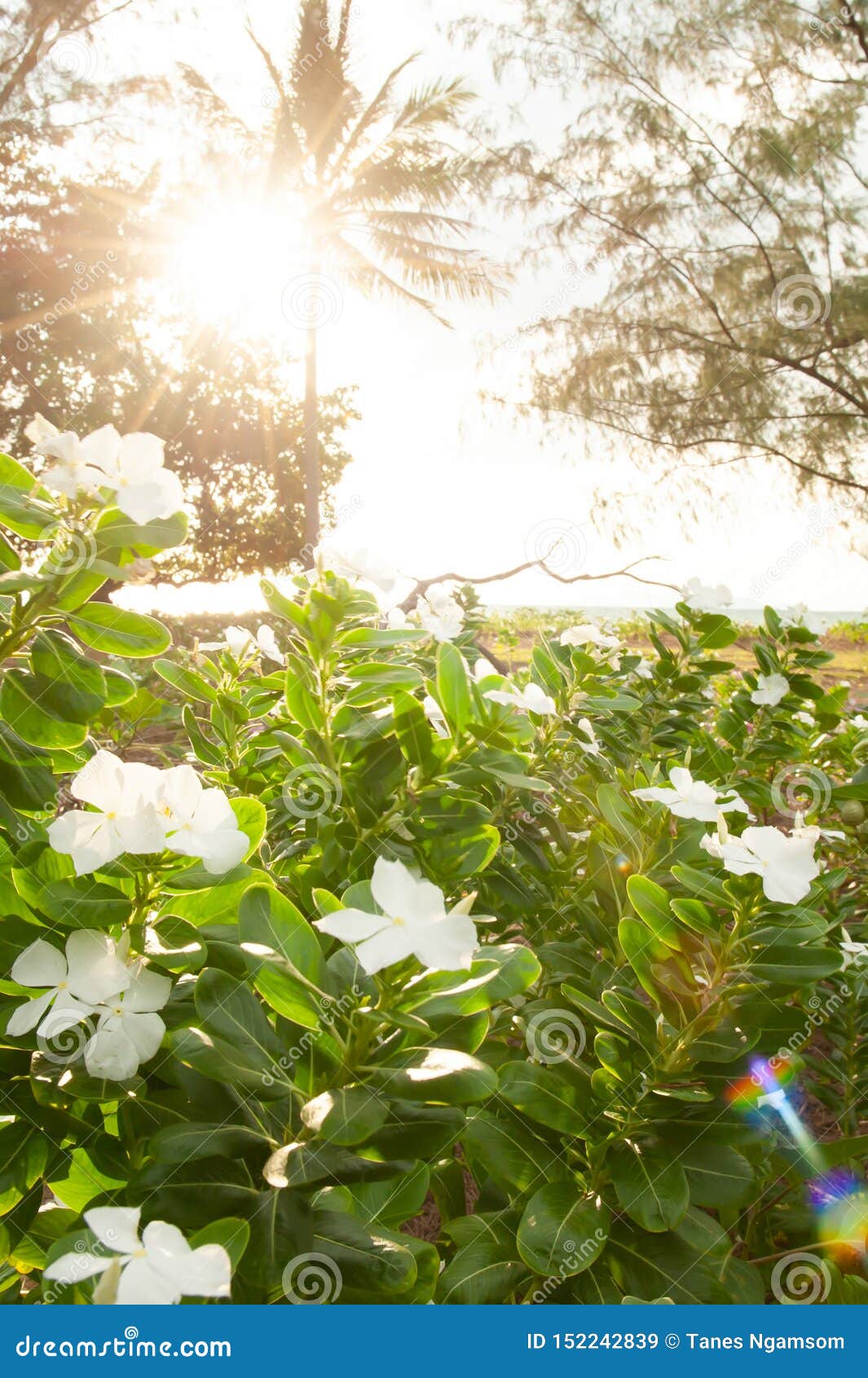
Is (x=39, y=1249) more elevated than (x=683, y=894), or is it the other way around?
(x=683, y=894)

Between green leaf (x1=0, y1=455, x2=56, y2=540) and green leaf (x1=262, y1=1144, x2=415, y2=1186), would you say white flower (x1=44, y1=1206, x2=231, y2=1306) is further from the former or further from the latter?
green leaf (x1=0, y1=455, x2=56, y2=540)

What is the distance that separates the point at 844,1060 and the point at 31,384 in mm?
12200

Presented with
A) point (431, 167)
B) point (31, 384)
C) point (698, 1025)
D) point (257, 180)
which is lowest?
point (31, 384)

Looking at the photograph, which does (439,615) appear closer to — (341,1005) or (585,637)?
Result: (585,637)

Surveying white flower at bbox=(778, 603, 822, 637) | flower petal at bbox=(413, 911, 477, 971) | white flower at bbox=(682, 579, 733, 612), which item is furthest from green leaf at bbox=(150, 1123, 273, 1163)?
white flower at bbox=(778, 603, 822, 637)

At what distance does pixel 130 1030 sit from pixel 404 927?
25 centimetres

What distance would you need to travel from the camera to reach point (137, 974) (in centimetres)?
64

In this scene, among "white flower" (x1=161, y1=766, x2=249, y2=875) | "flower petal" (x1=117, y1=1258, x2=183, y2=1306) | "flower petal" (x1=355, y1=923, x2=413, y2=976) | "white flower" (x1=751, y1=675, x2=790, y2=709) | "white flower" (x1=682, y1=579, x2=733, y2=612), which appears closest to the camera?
"flower petal" (x1=117, y1=1258, x2=183, y2=1306)

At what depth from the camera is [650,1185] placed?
0.76m

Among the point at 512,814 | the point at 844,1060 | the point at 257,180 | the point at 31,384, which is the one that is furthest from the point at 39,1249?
the point at 257,180

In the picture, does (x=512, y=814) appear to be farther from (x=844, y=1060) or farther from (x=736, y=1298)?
(x=844, y=1060)

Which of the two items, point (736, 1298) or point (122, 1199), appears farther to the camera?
point (736, 1298)

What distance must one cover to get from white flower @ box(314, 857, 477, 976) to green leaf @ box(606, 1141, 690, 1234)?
386 millimetres

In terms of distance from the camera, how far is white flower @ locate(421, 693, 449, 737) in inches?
33.4
